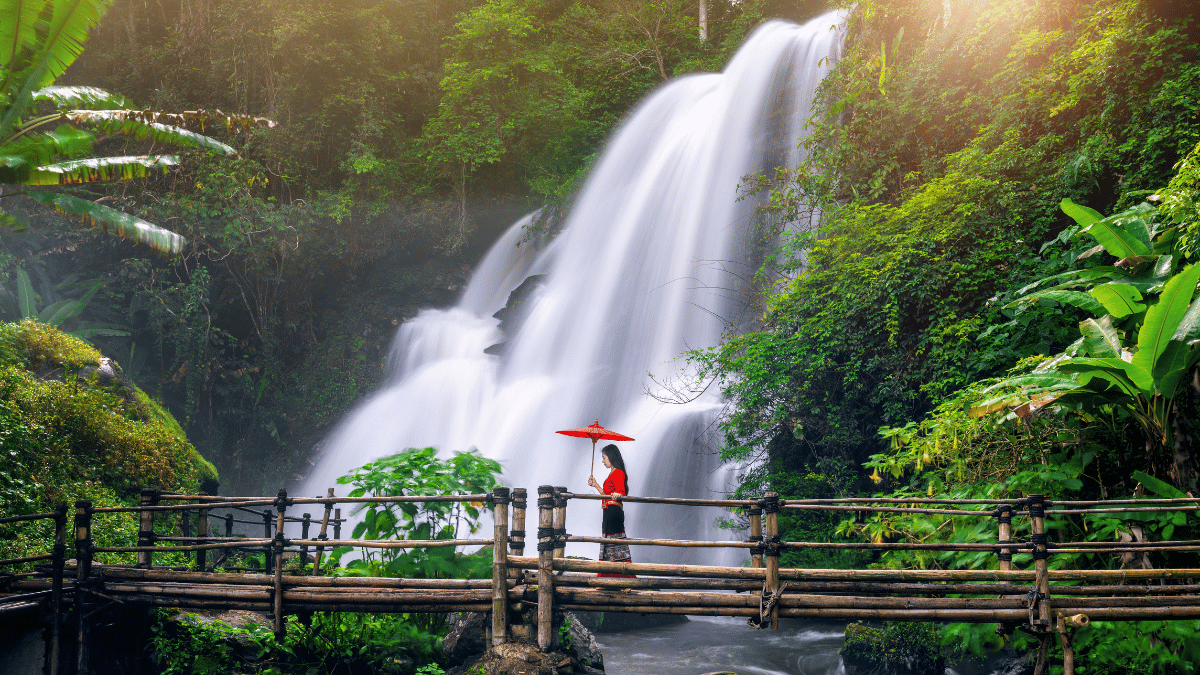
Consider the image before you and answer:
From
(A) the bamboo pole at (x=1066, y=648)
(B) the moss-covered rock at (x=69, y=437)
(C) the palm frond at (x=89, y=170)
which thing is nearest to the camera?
(A) the bamboo pole at (x=1066, y=648)

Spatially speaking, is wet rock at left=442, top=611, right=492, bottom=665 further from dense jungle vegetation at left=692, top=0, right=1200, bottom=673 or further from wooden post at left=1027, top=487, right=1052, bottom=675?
wooden post at left=1027, top=487, right=1052, bottom=675

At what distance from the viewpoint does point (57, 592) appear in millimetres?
5473

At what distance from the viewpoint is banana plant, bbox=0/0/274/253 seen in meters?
7.59

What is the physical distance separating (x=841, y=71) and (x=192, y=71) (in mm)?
16191

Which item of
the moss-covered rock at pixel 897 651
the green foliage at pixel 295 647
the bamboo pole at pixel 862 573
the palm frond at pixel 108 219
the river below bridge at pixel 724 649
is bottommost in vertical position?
the river below bridge at pixel 724 649

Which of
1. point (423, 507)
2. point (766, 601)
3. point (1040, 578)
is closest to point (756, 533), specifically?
point (766, 601)

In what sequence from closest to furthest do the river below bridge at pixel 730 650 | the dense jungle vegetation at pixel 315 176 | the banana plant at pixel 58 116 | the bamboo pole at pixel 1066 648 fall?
1. the bamboo pole at pixel 1066 648
2. the banana plant at pixel 58 116
3. the river below bridge at pixel 730 650
4. the dense jungle vegetation at pixel 315 176

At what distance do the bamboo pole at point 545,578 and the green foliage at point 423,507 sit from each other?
1.02m

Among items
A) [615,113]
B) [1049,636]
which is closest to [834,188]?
[1049,636]

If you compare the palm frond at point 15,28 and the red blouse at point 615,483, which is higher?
the palm frond at point 15,28

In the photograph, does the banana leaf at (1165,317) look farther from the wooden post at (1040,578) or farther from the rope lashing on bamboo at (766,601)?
the rope lashing on bamboo at (766,601)

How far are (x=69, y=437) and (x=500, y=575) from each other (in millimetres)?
7296

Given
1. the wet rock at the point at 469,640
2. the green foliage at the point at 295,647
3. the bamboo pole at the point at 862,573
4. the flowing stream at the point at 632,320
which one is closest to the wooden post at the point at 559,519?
the bamboo pole at the point at 862,573

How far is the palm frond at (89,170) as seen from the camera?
27.4 ft
